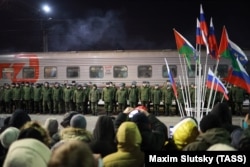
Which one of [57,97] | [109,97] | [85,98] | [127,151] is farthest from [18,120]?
[57,97]

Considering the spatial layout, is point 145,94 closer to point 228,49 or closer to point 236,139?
point 228,49

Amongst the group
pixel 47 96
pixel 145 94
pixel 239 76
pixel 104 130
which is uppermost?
pixel 239 76

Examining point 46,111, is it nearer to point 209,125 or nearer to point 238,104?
point 238,104

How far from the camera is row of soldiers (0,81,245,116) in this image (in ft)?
56.6

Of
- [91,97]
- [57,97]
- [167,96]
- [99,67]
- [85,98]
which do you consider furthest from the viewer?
[99,67]

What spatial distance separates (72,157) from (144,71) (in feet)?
57.9

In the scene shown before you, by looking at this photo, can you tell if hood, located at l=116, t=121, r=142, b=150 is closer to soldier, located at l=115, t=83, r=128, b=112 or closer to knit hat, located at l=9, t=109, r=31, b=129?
knit hat, located at l=9, t=109, r=31, b=129

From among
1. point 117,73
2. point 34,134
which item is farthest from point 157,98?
point 34,134

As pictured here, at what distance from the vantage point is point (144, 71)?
19938 millimetres

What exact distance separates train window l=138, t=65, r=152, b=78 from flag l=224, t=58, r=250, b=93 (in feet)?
30.6

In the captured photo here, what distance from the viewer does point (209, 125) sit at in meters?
4.43

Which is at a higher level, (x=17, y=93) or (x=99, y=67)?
(x=99, y=67)

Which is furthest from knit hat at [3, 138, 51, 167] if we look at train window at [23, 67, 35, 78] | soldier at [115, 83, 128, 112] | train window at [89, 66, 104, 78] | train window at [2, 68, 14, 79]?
train window at [2, 68, 14, 79]

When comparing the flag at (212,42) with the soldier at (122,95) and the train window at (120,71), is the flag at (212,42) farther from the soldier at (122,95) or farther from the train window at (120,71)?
the train window at (120,71)
